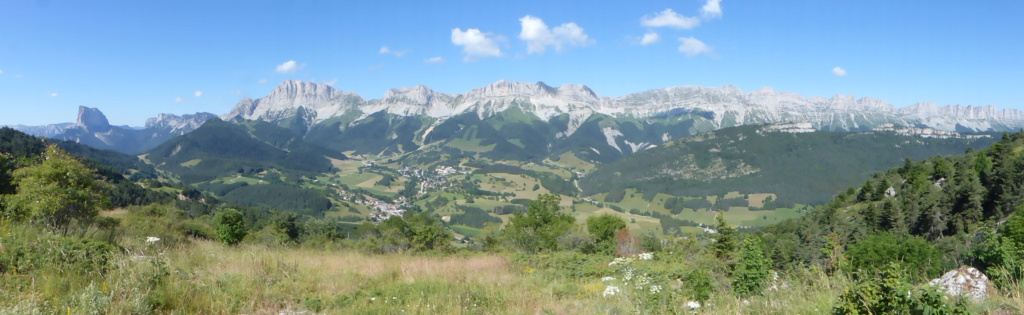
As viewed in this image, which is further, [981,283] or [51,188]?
[51,188]

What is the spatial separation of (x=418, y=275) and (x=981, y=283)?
31.0ft

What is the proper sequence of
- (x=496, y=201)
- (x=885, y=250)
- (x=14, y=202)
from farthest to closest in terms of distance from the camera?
(x=496, y=201)
(x=885, y=250)
(x=14, y=202)

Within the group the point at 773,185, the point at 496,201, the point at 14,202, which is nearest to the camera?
the point at 14,202

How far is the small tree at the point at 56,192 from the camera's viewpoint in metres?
15.8

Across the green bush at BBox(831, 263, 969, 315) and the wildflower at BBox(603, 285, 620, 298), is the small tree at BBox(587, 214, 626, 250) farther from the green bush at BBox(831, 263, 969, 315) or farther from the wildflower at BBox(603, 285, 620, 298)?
the green bush at BBox(831, 263, 969, 315)

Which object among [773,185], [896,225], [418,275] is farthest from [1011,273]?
[773,185]

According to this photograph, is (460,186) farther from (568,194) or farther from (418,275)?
(418,275)

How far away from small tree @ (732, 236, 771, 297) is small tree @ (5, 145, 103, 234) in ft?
68.9

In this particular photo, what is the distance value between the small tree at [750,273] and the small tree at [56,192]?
827 inches

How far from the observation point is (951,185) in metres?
51.0

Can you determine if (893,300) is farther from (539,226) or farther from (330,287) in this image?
(539,226)

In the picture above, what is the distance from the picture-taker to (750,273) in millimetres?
8367

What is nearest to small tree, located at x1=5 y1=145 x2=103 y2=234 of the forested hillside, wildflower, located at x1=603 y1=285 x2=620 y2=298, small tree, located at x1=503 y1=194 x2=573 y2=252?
wildflower, located at x1=603 y1=285 x2=620 y2=298

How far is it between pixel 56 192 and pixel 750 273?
2389 cm
